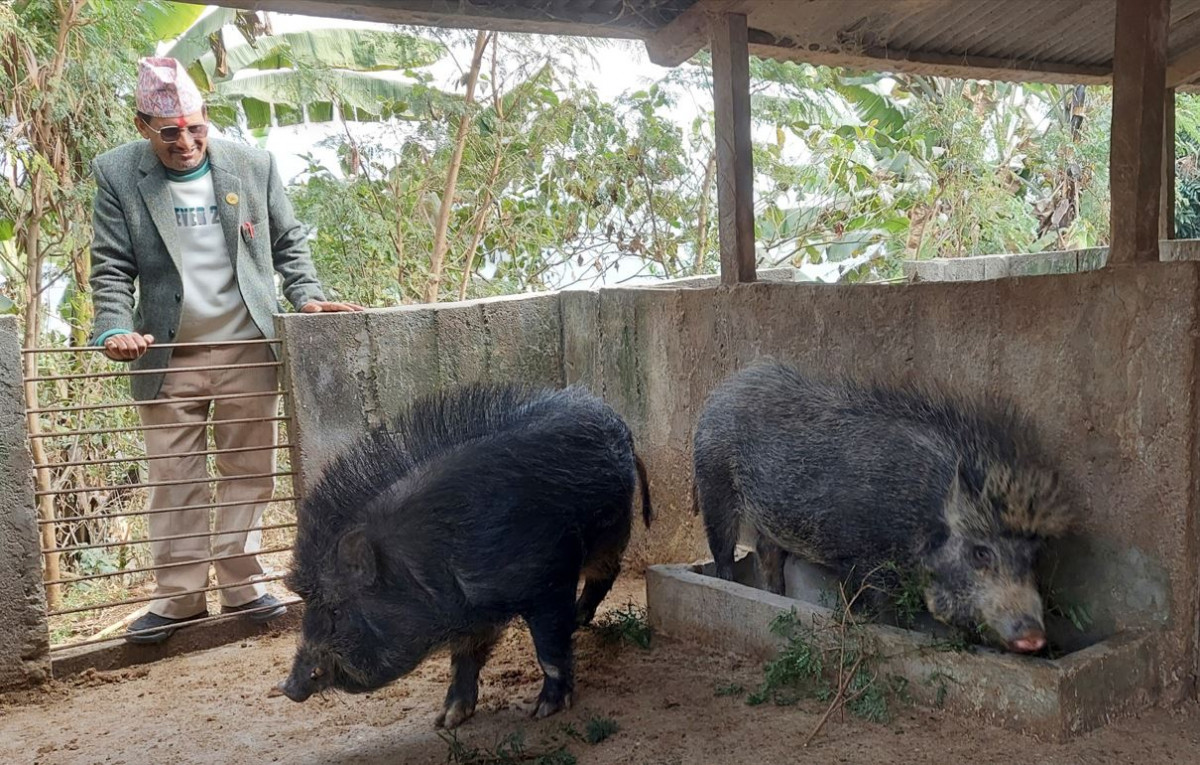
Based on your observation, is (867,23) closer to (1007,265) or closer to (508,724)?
(508,724)

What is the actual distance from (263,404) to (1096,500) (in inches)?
145

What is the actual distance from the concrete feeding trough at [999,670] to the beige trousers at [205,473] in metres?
2.39

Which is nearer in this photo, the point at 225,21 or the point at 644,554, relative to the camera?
the point at 644,554

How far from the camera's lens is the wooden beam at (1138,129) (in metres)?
3.17

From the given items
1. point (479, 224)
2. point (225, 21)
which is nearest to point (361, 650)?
point (479, 224)

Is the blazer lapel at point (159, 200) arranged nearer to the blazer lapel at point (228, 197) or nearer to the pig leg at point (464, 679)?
the blazer lapel at point (228, 197)

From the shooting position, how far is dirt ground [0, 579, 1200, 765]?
10.0 feet

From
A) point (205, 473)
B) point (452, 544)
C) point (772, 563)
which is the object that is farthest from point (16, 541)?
point (772, 563)

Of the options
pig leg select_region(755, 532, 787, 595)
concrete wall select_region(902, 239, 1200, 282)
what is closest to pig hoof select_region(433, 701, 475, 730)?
pig leg select_region(755, 532, 787, 595)

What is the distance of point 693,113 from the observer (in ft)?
33.4

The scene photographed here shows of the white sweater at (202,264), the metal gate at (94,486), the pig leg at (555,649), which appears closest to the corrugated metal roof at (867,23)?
the white sweater at (202,264)

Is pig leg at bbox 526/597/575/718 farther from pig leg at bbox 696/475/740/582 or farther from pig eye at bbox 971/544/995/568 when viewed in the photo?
pig eye at bbox 971/544/995/568

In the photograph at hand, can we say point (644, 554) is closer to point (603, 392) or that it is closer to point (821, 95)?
point (603, 392)

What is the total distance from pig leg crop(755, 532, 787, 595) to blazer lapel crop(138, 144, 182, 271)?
2.95m
